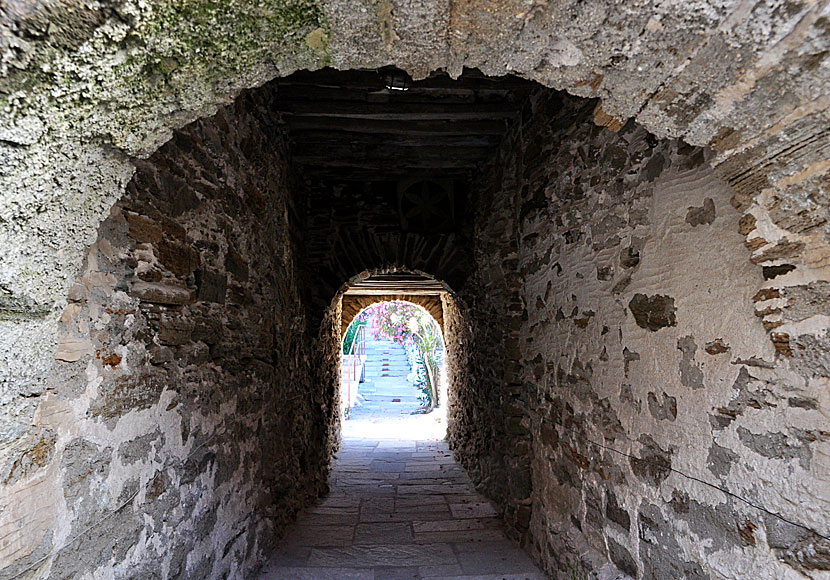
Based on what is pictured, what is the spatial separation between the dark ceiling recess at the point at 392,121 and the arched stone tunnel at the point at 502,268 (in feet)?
0.09

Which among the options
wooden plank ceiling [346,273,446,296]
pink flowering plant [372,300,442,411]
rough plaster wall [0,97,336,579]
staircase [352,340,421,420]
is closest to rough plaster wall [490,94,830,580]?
rough plaster wall [0,97,336,579]

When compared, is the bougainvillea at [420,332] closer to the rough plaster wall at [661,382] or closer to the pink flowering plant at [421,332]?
the pink flowering plant at [421,332]

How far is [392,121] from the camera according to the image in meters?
3.27

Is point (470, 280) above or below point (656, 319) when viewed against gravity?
above

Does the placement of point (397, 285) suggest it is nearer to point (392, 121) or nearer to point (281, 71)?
point (392, 121)

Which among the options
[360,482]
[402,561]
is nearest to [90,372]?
[402,561]

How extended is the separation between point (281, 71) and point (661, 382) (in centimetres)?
147

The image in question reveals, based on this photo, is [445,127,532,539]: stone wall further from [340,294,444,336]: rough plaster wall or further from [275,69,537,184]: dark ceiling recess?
[340,294,444,336]: rough plaster wall

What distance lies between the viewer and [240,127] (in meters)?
2.38

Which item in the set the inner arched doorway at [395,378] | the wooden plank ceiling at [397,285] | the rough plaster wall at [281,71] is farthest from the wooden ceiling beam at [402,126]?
the inner arched doorway at [395,378]

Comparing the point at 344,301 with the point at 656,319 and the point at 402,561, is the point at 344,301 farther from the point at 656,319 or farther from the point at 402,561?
the point at 656,319

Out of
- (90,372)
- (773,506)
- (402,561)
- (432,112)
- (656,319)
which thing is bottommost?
(402,561)

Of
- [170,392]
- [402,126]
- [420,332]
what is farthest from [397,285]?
[170,392]

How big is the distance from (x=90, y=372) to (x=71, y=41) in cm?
83
